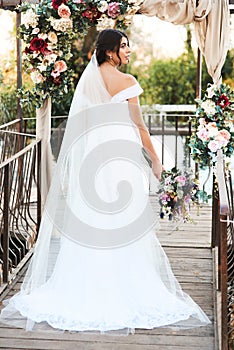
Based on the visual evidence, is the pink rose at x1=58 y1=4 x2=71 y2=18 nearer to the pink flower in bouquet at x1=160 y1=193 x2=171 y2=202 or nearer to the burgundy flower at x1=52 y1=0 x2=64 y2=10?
the burgundy flower at x1=52 y1=0 x2=64 y2=10

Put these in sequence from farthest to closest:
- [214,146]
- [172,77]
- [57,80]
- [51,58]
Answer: [172,77]
[57,80]
[51,58]
[214,146]

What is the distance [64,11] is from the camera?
5.52 meters

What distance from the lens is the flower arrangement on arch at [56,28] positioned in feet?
18.3

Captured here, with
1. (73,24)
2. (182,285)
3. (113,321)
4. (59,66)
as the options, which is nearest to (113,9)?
(73,24)

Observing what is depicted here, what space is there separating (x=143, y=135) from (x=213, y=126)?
491 mm

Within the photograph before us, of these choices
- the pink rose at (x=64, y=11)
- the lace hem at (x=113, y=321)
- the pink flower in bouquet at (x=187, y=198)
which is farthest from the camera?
the pink rose at (x=64, y=11)

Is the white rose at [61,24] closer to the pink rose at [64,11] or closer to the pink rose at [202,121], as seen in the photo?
the pink rose at [64,11]

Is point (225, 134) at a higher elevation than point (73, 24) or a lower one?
lower

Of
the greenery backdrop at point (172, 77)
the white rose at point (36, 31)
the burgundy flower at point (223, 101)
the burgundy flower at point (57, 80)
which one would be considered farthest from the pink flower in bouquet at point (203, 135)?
the greenery backdrop at point (172, 77)

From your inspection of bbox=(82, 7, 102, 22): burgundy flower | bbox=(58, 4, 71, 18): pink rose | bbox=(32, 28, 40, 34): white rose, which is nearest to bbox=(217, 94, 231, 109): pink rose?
bbox=(82, 7, 102, 22): burgundy flower

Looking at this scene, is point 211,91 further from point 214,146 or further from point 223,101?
point 214,146

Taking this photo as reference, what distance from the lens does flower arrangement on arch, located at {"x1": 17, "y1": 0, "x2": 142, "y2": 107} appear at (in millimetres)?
5590

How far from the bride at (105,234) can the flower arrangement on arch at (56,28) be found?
1.11 meters

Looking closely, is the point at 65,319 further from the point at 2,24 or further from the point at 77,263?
the point at 2,24
